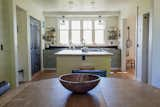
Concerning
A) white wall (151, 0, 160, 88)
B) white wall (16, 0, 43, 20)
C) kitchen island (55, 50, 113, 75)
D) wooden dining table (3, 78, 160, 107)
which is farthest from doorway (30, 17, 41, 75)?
wooden dining table (3, 78, 160, 107)

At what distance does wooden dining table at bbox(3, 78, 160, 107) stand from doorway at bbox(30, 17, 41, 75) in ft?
14.9

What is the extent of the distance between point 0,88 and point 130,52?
818 centimetres

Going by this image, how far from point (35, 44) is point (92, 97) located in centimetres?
544

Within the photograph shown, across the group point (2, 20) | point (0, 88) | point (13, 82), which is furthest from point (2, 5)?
point (0, 88)

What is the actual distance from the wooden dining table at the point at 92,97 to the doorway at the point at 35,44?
4531mm

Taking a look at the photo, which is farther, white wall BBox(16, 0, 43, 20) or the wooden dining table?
white wall BBox(16, 0, 43, 20)

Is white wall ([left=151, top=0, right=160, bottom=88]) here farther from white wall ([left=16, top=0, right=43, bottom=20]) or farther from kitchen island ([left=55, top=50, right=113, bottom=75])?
white wall ([left=16, top=0, right=43, bottom=20])

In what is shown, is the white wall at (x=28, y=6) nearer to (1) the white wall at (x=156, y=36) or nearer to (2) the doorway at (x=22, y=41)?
(2) the doorway at (x=22, y=41)

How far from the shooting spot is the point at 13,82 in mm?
4152

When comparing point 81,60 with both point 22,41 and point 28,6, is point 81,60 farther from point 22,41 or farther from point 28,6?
point 28,6

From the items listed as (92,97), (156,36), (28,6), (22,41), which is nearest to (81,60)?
(156,36)

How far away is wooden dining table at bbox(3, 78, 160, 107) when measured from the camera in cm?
134

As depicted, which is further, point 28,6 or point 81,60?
point 28,6

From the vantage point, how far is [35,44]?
664 centimetres
